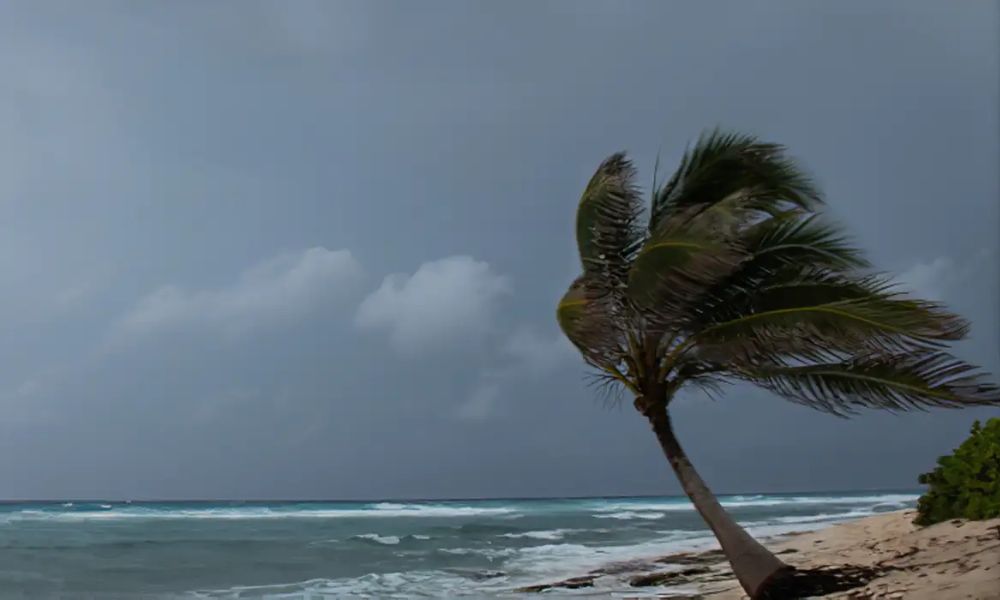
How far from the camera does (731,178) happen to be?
206 inches

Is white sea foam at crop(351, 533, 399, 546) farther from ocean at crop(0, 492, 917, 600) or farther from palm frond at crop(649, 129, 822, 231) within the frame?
palm frond at crop(649, 129, 822, 231)

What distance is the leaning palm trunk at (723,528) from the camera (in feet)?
15.7

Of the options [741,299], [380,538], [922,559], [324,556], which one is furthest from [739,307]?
[380,538]

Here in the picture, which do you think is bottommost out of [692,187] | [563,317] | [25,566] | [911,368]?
[25,566]

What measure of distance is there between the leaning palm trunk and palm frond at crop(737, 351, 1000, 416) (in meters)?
0.55

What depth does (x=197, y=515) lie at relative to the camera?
2567cm

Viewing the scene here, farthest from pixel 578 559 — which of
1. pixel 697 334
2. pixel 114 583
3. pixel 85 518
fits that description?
pixel 85 518

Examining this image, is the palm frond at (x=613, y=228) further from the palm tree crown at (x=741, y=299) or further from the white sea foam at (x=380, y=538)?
the white sea foam at (x=380, y=538)

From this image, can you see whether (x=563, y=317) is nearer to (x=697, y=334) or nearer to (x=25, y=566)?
(x=697, y=334)

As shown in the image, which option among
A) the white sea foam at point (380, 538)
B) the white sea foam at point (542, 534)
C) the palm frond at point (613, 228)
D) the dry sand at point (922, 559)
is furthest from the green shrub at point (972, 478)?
the white sea foam at point (380, 538)

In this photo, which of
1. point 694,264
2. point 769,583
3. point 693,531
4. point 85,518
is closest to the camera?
point 694,264

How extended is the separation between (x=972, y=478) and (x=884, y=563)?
81 centimetres

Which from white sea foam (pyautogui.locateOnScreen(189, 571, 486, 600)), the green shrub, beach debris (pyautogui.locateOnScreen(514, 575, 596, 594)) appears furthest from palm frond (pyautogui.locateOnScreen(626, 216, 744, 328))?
white sea foam (pyautogui.locateOnScreen(189, 571, 486, 600))

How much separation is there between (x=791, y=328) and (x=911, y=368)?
0.63 metres
